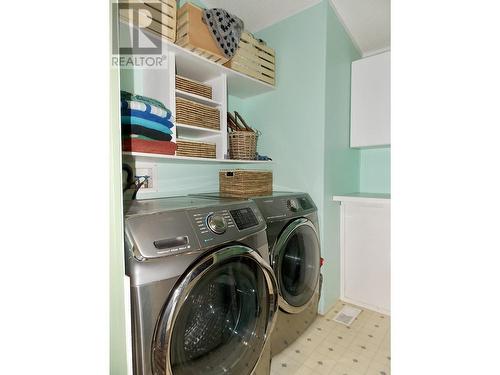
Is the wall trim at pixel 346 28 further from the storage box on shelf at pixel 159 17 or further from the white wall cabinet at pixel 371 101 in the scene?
the storage box on shelf at pixel 159 17

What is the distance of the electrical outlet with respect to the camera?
1.54 meters

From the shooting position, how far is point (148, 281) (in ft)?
2.59

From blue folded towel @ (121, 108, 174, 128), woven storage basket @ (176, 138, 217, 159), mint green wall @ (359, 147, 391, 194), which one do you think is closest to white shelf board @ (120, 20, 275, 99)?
blue folded towel @ (121, 108, 174, 128)

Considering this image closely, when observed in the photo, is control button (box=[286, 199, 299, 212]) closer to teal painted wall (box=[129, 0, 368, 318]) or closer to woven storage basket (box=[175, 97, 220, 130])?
teal painted wall (box=[129, 0, 368, 318])

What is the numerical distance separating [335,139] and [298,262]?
108 cm

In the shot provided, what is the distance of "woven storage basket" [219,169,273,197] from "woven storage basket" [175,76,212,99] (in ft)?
1.81

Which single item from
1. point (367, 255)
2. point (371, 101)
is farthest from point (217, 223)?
point (371, 101)

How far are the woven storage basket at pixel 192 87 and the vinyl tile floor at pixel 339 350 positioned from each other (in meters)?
1.75

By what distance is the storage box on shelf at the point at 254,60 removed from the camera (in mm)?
1691

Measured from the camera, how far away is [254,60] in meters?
1.84
